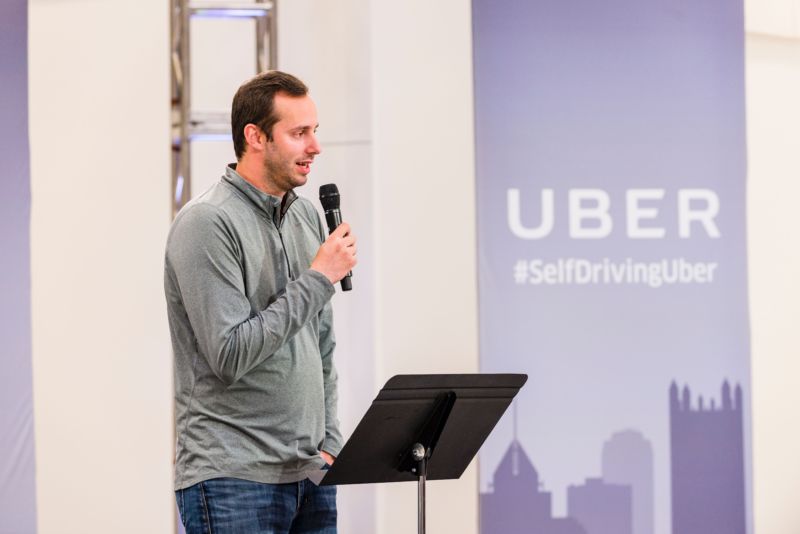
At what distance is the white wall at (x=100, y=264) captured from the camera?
398cm

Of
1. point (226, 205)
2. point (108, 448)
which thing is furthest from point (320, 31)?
point (226, 205)

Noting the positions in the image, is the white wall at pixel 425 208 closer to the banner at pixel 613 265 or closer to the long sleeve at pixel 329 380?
the banner at pixel 613 265

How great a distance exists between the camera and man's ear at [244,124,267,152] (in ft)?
7.63

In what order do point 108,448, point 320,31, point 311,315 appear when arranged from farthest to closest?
point 320,31, point 108,448, point 311,315

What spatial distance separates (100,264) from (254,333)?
2103 mm

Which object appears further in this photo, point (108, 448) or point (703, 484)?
point (703, 484)

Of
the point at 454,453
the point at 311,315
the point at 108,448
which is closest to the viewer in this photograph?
the point at 311,315

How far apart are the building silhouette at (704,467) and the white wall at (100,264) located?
2.15 meters

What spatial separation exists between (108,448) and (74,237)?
0.85 metres

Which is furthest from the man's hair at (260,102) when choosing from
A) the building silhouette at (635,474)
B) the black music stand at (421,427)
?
the building silhouette at (635,474)

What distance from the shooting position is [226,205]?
224 cm

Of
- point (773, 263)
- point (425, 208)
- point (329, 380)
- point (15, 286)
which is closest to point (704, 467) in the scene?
point (773, 263)

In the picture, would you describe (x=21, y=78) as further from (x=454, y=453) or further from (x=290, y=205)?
(x=454, y=453)

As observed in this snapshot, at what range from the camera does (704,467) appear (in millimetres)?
4359
